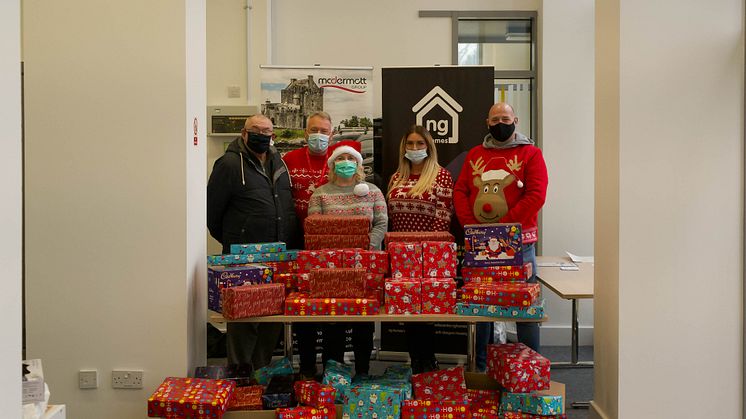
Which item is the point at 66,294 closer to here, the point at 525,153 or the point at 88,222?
the point at 88,222

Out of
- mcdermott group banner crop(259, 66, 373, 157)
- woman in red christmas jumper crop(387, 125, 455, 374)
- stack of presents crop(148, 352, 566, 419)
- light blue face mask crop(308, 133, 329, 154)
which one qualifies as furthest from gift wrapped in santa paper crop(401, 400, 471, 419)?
mcdermott group banner crop(259, 66, 373, 157)

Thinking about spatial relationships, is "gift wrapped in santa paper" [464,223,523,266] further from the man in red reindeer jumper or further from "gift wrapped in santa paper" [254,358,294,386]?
"gift wrapped in santa paper" [254,358,294,386]

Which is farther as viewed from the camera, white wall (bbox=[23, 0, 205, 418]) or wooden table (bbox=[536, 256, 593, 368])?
wooden table (bbox=[536, 256, 593, 368])

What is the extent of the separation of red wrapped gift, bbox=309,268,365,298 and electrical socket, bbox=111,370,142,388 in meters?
0.96

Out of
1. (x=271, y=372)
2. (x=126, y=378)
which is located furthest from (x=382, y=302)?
(x=126, y=378)

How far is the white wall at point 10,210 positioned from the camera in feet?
6.02

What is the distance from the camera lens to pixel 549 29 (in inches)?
228

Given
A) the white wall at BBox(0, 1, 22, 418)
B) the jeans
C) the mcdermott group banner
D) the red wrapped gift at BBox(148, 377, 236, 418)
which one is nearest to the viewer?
the white wall at BBox(0, 1, 22, 418)

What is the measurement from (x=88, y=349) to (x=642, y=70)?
9.50 ft

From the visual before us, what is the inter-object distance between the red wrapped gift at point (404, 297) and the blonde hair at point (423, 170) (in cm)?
105

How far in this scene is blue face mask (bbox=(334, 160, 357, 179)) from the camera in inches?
157

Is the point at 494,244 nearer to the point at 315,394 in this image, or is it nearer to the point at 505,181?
the point at 505,181

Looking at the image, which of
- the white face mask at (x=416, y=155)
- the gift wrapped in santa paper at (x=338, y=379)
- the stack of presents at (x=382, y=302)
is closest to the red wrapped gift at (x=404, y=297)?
the stack of presents at (x=382, y=302)

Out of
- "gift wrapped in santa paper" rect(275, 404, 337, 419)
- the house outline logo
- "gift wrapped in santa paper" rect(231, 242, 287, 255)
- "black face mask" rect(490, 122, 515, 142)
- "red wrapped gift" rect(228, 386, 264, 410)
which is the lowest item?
"gift wrapped in santa paper" rect(275, 404, 337, 419)
